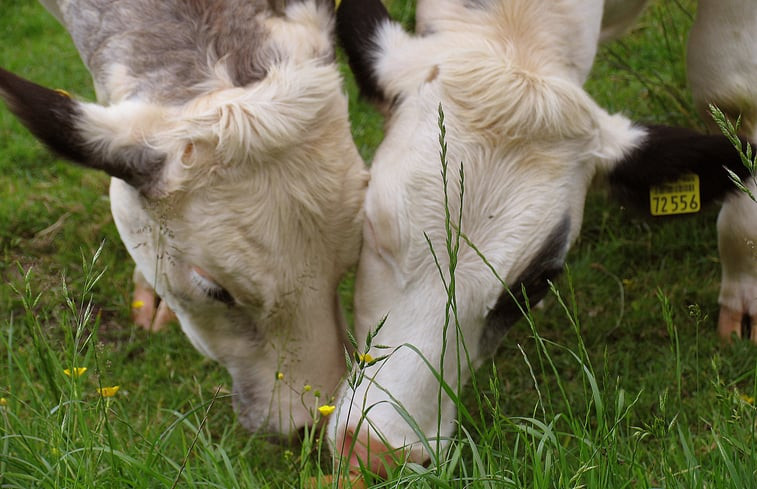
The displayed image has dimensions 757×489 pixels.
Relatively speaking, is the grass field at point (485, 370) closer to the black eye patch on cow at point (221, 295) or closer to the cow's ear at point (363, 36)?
the cow's ear at point (363, 36)

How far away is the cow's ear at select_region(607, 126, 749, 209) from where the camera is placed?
348 cm

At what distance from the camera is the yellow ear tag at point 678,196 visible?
3568 mm

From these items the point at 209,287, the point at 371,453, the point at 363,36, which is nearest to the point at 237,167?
the point at 209,287

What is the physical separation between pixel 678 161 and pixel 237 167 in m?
1.54

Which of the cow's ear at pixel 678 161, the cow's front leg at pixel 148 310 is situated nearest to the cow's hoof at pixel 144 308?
the cow's front leg at pixel 148 310

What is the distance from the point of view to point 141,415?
12.8ft

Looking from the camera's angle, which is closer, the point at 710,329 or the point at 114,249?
the point at 710,329

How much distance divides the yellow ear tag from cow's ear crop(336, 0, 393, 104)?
1055 mm

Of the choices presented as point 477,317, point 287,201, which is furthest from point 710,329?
point 287,201

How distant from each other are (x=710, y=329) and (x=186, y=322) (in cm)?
245

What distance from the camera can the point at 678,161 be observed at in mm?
3523

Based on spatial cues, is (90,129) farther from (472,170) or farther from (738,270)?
(738,270)

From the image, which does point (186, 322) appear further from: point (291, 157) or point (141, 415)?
point (291, 157)

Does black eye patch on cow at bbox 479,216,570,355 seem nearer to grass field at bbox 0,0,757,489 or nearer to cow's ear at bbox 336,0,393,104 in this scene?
grass field at bbox 0,0,757,489
